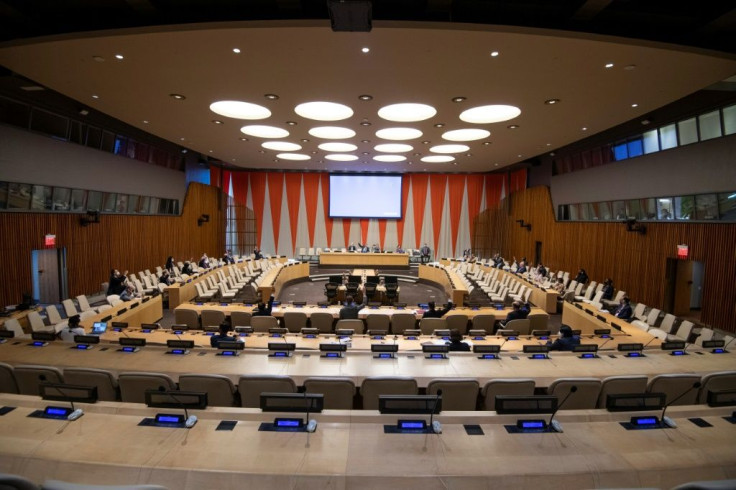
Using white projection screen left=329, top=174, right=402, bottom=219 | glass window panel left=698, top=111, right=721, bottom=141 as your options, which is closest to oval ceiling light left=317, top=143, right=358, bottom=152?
white projection screen left=329, top=174, right=402, bottom=219

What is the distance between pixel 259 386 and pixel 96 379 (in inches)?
65.3

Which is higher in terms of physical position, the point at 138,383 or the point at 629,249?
the point at 629,249

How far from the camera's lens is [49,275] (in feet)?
35.3

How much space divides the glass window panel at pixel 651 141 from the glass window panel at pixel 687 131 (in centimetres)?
91

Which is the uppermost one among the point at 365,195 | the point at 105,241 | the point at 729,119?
the point at 729,119

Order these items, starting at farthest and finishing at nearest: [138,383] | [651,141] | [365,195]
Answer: [365,195] → [651,141] → [138,383]

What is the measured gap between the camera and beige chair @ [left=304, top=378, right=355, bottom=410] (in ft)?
12.0

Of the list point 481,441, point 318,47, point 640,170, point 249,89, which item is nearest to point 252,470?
point 481,441

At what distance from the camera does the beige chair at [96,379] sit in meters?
3.70

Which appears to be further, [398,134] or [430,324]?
[398,134]

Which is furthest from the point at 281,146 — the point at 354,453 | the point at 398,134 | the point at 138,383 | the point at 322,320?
the point at 354,453

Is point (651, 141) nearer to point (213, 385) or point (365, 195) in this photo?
point (213, 385)

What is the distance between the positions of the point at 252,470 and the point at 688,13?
7.65 m

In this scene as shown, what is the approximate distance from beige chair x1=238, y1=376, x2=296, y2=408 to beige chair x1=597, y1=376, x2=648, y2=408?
3.13m
